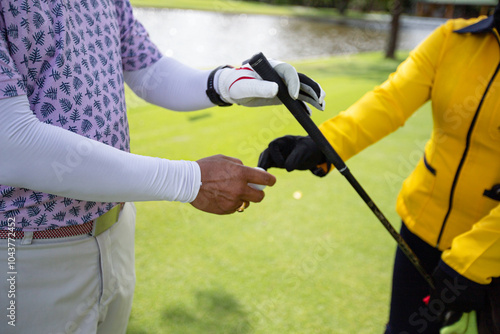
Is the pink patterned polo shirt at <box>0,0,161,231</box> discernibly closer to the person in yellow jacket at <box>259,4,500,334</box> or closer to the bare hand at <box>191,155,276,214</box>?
the bare hand at <box>191,155,276,214</box>

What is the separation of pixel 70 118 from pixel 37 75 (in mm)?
144

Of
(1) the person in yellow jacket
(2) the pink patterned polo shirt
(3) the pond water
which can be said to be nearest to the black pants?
(1) the person in yellow jacket

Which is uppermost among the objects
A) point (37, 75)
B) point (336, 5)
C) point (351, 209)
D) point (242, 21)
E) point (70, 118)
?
point (37, 75)

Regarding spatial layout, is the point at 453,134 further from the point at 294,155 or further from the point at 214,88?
the point at 214,88

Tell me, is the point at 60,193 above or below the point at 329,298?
above

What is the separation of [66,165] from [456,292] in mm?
1458

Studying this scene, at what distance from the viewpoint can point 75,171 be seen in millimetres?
1136

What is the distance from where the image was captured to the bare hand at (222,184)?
1414 millimetres

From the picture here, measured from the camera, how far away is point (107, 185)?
1183 mm

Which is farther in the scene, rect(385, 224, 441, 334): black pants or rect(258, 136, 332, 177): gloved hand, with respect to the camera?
rect(385, 224, 441, 334): black pants

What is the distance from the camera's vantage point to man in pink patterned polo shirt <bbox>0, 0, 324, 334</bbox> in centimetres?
111

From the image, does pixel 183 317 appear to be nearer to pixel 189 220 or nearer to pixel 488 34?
pixel 189 220

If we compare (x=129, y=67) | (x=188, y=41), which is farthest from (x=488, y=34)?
(x=188, y=41)

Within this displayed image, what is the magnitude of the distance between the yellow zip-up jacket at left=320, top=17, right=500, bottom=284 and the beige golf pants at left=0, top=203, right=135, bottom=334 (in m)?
1.06
